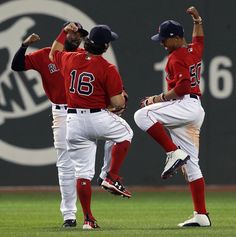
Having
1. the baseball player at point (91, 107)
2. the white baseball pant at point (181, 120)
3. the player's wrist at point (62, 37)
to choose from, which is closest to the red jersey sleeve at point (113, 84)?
the baseball player at point (91, 107)

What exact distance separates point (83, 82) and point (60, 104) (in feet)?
2.53

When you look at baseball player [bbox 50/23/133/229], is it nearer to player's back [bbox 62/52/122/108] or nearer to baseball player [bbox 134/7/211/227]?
player's back [bbox 62/52/122/108]

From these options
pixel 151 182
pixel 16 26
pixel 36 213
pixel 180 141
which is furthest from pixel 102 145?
pixel 180 141

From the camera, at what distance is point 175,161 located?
9.88 meters

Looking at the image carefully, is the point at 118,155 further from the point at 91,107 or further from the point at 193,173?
the point at 193,173

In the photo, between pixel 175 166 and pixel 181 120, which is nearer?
pixel 175 166

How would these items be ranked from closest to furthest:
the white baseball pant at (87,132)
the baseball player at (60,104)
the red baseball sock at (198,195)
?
the white baseball pant at (87,132) < the red baseball sock at (198,195) < the baseball player at (60,104)

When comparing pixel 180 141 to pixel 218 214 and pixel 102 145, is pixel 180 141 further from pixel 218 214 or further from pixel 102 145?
pixel 102 145

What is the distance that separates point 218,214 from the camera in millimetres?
12008

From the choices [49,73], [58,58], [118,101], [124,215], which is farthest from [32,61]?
[124,215]

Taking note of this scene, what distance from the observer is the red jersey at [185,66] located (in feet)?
32.8

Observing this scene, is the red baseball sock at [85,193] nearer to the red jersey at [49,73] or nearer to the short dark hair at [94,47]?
the red jersey at [49,73]

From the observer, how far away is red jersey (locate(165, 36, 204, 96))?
10008 mm

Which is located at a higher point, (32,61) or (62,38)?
(62,38)
